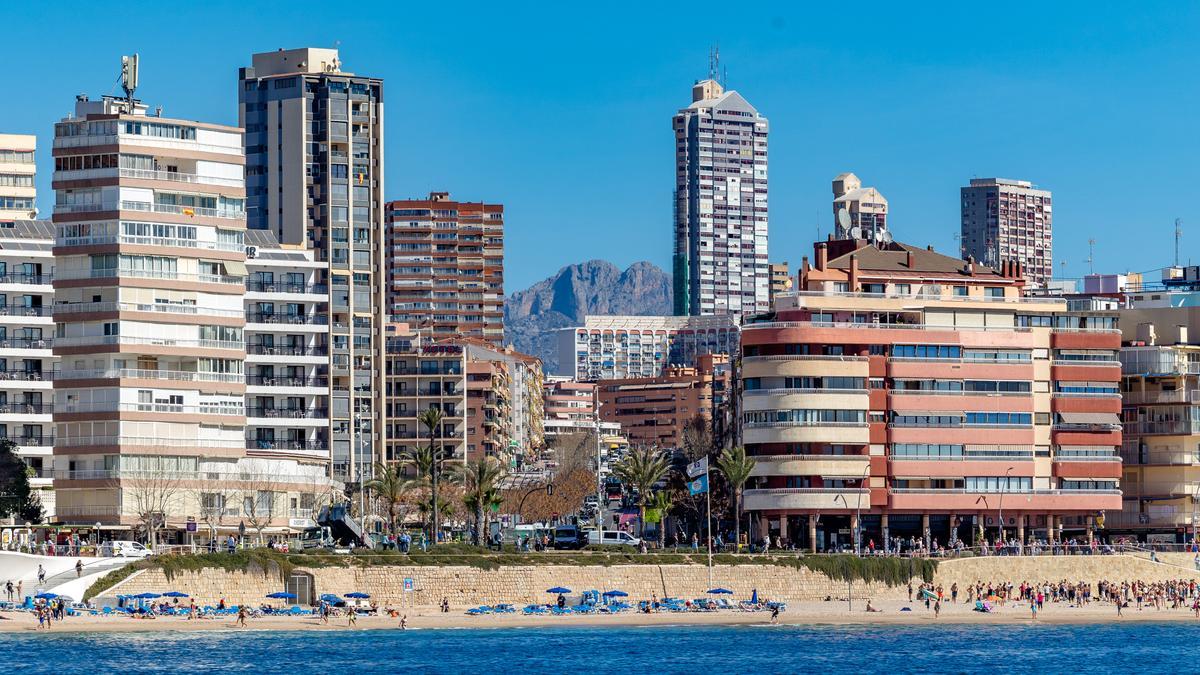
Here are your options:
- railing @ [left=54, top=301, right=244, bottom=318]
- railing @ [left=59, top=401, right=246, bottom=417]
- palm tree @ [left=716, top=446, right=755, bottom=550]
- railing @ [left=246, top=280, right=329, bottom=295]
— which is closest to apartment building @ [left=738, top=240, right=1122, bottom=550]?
palm tree @ [left=716, top=446, right=755, bottom=550]

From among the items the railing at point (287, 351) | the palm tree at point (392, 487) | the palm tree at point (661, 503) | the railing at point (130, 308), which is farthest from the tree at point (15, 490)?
the palm tree at point (661, 503)

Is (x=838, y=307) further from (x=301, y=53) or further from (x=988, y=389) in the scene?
(x=301, y=53)

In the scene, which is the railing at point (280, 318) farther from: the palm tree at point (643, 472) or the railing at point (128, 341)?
the palm tree at point (643, 472)

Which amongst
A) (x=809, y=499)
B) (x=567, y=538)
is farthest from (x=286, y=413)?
(x=809, y=499)

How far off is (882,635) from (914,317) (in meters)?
37.5

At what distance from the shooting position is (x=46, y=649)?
3996 inches

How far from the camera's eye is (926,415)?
14738 cm

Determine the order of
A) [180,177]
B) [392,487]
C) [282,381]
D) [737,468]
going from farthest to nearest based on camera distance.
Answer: [282,381] → [737,468] → [392,487] → [180,177]

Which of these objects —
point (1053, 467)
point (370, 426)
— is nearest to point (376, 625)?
point (1053, 467)

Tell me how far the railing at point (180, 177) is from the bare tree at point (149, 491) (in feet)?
60.9

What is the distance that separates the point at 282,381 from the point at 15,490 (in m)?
27.4

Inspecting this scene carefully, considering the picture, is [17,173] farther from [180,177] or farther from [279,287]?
[180,177]

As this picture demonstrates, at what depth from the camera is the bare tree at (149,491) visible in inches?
4815

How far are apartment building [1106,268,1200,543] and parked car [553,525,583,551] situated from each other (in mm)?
45828
